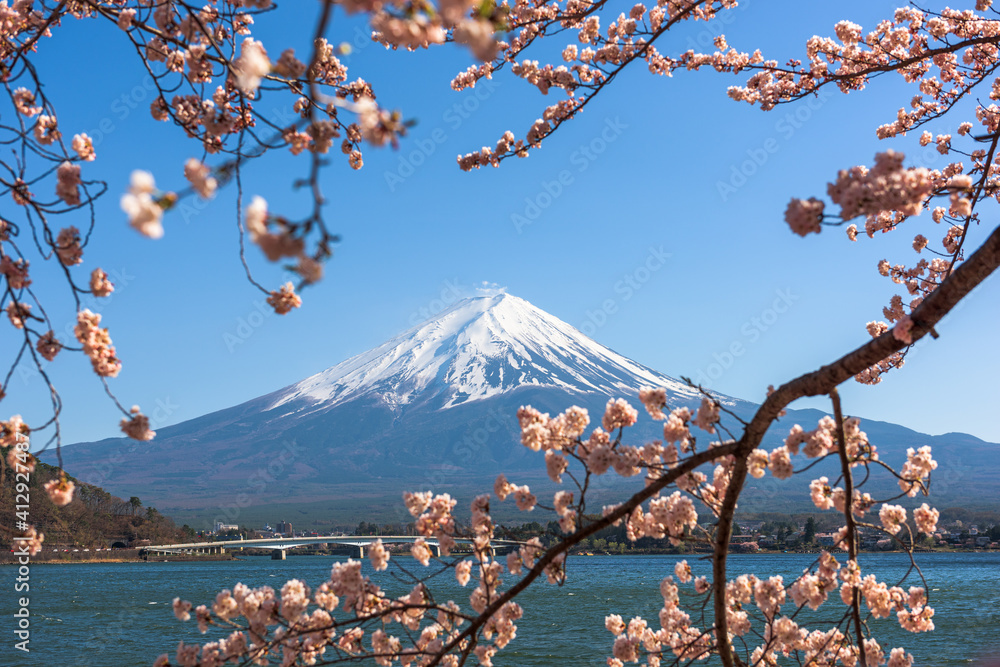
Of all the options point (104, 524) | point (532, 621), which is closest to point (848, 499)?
point (532, 621)

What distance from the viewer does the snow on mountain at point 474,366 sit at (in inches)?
5736

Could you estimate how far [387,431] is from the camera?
148 m

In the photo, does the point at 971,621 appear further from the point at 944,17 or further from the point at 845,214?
the point at 845,214

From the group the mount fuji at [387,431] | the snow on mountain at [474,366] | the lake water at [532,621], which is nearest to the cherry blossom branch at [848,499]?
the lake water at [532,621]

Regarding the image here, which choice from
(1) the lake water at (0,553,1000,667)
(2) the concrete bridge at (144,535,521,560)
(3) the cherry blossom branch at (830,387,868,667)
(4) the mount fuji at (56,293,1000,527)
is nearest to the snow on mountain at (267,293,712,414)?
(4) the mount fuji at (56,293,1000,527)

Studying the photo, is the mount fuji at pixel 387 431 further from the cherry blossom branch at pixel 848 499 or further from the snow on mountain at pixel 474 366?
the cherry blossom branch at pixel 848 499

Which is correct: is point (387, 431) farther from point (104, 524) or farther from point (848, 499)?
point (848, 499)

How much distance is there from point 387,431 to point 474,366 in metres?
25.6

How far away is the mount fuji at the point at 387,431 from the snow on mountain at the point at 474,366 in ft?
1.18

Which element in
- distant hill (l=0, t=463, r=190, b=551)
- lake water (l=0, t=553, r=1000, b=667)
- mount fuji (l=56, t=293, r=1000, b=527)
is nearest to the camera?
lake water (l=0, t=553, r=1000, b=667)

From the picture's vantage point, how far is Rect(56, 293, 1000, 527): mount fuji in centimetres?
12875

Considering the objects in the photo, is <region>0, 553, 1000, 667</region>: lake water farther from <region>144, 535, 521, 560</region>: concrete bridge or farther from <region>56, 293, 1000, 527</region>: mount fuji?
<region>56, 293, 1000, 527</region>: mount fuji

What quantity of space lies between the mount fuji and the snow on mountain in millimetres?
359

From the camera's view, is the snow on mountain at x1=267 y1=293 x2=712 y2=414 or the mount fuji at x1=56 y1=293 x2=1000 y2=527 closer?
the mount fuji at x1=56 y1=293 x2=1000 y2=527
